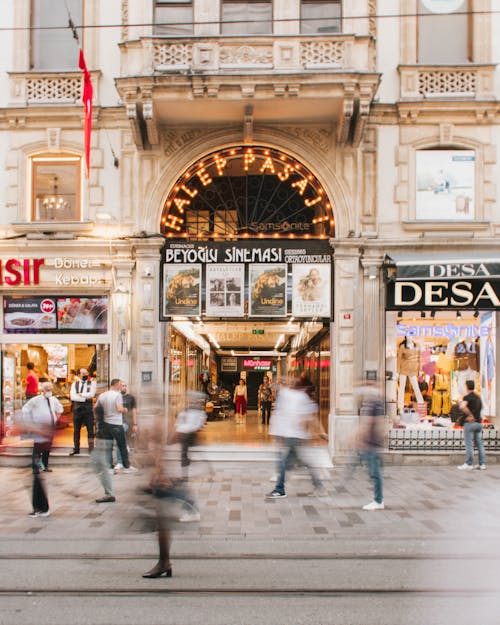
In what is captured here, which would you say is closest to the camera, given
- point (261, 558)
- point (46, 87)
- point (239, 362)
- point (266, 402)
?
point (261, 558)

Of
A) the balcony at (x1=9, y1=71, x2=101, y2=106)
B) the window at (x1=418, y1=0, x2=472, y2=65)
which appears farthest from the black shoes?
the window at (x1=418, y1=0, x2=472, y2=65)

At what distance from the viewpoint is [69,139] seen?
→ 15336 mm

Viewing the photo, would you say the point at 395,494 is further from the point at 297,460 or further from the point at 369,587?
the point at 369,587

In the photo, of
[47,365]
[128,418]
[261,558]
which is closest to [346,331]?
[128,418]

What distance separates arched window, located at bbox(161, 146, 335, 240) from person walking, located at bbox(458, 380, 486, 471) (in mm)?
4589

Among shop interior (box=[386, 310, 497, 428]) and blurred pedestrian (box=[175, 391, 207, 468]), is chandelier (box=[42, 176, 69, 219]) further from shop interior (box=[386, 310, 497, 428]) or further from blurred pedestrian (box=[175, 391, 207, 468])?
shop interior (box=[386, 310, 497, 428])

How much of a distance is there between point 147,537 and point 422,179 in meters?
10.1

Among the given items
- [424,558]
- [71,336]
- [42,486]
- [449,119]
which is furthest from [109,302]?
[424,558]

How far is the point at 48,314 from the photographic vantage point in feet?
51.0

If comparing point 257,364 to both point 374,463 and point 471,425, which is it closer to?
point 471,425

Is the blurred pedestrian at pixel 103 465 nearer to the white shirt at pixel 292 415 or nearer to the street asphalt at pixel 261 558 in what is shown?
the street asphalt at pixel 261 558

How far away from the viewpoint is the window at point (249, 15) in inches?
594

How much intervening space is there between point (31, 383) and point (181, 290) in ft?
13.4

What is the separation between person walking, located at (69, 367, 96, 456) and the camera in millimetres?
14805
